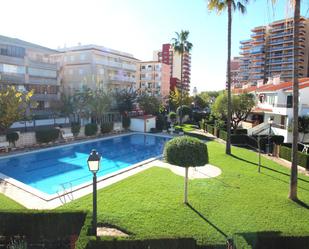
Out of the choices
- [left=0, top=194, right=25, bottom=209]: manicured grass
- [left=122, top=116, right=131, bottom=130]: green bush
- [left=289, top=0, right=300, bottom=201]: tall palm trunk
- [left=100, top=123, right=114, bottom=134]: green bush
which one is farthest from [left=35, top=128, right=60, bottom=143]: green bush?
[left=289, top=0, right=300, bottom=201]: tall palm trunk

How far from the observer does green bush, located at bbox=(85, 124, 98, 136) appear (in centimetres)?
3291

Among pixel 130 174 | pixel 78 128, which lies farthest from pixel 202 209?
pixel 78 128

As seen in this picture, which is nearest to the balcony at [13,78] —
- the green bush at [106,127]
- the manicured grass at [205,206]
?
the green bush at [106,127]

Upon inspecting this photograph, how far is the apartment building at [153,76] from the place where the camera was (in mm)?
78938

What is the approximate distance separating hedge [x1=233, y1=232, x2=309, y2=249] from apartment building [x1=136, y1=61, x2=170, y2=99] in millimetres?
71018

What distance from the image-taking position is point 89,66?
50.5 meters

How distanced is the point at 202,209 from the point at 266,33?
10456 cm

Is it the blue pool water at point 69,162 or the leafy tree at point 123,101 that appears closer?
the blue pool water at point 69,162

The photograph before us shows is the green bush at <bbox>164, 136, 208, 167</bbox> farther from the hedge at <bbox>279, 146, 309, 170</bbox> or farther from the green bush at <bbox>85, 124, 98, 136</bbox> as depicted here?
the green bush at <bbox>85, 124, 98, 136</bbox>

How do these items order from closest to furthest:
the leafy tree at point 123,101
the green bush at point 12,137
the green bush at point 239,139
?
the green bush at point 12,137 → the green bush at point 239,139 → the leafy tree at point 123,101

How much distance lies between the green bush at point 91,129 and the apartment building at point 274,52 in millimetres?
70646

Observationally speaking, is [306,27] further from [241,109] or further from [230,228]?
[230,228]

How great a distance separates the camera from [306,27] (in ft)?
300

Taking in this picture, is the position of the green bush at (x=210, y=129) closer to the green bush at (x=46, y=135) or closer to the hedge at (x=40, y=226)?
the green bush at (x=46, y=135)
